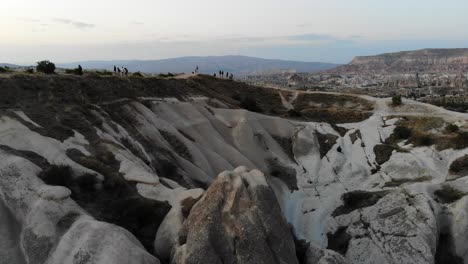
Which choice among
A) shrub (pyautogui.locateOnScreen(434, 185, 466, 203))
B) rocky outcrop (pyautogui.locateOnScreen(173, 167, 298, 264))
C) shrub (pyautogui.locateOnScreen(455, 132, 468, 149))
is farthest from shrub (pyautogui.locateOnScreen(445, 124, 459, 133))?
rocky outcrop (pyautogui.locateOnScreen(173, 167, 298, 264))

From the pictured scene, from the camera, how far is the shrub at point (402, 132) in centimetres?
6506

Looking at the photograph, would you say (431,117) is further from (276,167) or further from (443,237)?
(443,237)

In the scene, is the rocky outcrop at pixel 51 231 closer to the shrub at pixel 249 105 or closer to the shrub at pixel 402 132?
the shrub at pixel 402 132

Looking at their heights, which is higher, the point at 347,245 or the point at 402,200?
the point at 402,200

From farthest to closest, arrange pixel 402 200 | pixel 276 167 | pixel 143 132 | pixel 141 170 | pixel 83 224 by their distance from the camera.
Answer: pixel 276 167 → pixel 143 132 → pixel 402 200 → pixel 141 170 → pixel 83 224

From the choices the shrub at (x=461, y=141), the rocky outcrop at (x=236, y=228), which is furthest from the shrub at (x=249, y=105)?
the rocky outcrop at (x=236, y=228)

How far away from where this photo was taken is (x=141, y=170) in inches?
1382

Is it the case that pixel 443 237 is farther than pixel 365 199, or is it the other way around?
pixel 365 199

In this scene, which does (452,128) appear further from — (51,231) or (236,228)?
(51,231)

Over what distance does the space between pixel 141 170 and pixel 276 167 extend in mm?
26471

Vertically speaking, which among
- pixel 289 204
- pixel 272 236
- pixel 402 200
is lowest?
pixel 289 204

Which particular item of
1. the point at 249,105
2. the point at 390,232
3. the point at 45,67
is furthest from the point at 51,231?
the point at 249,105

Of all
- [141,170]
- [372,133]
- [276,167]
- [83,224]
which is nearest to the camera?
[83,224]

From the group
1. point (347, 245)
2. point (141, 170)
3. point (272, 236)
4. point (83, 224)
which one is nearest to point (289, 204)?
point (347, 245)
